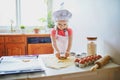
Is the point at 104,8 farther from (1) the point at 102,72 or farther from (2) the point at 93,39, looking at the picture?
(1) the point at 102,72

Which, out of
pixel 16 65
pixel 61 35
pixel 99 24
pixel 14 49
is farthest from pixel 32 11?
pixel 16 65

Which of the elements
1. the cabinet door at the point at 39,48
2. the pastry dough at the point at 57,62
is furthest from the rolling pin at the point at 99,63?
the cabinet door at the point at 39,48

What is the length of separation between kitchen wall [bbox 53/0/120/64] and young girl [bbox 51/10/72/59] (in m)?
0.24

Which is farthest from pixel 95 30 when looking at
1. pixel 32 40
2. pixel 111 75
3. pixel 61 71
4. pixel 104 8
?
pixel 32 40

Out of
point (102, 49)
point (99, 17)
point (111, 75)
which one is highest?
point (99, 17)

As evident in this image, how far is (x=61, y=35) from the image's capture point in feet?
5.00

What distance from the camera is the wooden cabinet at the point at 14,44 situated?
3.31 meters

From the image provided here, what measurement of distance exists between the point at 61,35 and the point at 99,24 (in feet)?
1.16

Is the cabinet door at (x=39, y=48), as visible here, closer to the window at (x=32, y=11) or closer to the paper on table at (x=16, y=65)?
the window at (x=32, y=11)

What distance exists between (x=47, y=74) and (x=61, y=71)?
11 cm

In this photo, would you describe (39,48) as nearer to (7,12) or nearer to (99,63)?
(7,12)

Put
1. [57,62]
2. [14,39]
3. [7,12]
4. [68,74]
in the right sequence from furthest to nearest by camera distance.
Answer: [7,12] < [14,39] < [57,62] < [68,74]

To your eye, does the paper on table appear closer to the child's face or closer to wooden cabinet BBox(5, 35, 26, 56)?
the child's face

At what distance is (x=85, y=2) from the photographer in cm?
170
